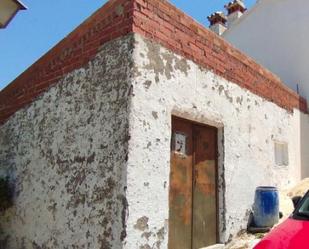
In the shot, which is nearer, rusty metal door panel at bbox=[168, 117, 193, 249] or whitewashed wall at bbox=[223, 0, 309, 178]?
rusty metal door panel at bbox=[168, 117, 193, 249]

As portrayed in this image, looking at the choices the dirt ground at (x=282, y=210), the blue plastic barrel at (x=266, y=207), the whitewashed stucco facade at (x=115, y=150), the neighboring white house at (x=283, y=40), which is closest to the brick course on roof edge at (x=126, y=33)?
the whitewashed stucco facade at (x=115, y=150)

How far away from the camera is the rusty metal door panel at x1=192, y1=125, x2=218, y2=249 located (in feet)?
19.4

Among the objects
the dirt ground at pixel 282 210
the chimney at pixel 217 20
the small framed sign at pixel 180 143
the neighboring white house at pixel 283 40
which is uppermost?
the chimney at pixel 217 20

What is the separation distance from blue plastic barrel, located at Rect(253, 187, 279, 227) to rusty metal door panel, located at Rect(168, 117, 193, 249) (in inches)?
67.4

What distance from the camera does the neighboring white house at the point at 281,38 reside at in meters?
11.1

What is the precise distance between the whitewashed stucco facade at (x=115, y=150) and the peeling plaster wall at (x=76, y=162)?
13mm

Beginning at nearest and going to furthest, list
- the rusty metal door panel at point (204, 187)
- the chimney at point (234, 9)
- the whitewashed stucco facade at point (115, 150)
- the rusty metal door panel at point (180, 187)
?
1. the whitewashed stucco facade at point (115, 150)
2. the rusty metal door panel at point (180, 187)
3. the rusty metal door panel at point (204, 187)
4. the chimney at point (234, 9)

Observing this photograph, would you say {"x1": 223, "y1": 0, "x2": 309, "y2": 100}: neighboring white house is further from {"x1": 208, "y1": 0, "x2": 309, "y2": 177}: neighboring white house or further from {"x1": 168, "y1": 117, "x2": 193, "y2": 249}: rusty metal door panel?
{"x1": 168, "y1": 117, "x2": 193, "y2": 249}: rusty metal door panel

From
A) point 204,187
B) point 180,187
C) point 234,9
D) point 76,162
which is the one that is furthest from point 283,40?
point 76,162

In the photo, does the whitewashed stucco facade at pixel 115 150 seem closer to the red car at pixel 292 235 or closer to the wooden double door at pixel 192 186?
the wooden double door at pixel 192 186

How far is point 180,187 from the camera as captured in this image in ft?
18.5

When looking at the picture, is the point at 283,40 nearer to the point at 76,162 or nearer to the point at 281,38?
the point at 281,38

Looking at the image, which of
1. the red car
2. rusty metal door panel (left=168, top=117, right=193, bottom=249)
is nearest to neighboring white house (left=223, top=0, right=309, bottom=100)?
rusty metal door panel (left=168, top=117, right=193, bottom=249)

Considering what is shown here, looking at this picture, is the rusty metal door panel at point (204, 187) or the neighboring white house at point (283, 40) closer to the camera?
the rusty metal door panel at point (204, 187)
